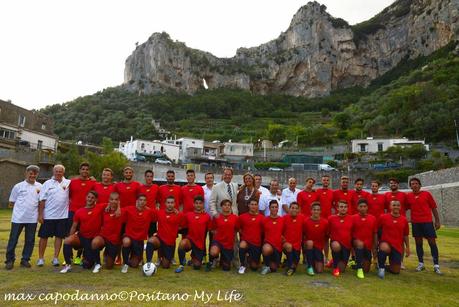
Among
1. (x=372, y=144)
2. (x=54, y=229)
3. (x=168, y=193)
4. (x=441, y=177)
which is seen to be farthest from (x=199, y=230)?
(x=372, y=144)

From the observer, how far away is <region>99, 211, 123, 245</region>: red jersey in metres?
6.06

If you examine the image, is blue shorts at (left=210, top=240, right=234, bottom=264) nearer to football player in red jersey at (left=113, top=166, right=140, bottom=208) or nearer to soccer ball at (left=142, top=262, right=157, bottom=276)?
soccer ball at (left=142, top=262, right=157, bottom=276)

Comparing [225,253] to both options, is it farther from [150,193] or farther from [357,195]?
[357,195]

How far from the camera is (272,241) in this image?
20.2ft

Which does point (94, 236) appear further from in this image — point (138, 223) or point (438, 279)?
point (438, 279)

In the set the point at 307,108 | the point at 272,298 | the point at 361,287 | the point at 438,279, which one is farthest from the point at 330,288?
the point at 307,108

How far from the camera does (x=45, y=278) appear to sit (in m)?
5.20

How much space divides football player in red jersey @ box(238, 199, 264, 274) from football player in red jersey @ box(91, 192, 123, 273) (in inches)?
90.5

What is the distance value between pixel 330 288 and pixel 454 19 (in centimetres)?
11555

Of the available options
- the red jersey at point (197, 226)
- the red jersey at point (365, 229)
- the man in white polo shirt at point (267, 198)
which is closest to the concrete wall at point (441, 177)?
the red jersey at point (365, 229)

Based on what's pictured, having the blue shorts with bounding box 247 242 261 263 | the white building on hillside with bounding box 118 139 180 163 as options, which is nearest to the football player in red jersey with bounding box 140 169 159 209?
the blue shorts with bounding box 247 242 261 263

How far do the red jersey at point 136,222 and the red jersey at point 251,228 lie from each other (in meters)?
1.80

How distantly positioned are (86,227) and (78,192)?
914mm

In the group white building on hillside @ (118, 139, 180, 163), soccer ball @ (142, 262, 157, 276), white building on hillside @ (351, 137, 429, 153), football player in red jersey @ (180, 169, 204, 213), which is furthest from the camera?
white building on hillside @ (118, 139, 180, 163)
